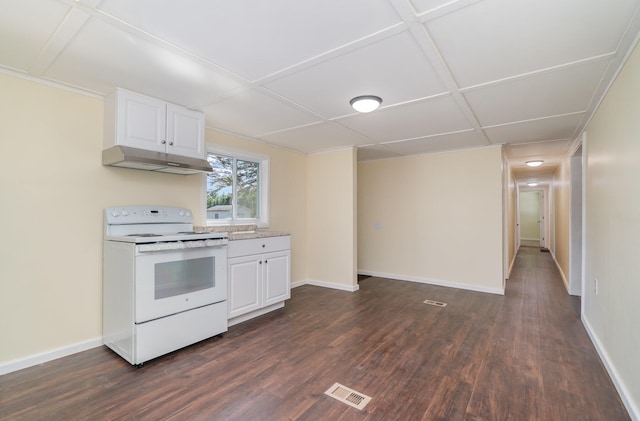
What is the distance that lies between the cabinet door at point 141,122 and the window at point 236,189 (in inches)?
38.7

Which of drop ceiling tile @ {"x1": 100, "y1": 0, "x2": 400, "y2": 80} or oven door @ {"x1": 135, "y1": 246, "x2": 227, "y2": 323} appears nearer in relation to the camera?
drop ceiling tile @ {"x1": 100, "y1": 0, "x2": 400, "y2": 80}

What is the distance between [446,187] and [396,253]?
1533 millimetres

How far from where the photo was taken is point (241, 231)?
4.11 m

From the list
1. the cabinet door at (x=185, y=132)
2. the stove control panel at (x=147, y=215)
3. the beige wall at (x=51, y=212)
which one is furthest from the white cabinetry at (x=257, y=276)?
the beige wall at (x=51, y=212)

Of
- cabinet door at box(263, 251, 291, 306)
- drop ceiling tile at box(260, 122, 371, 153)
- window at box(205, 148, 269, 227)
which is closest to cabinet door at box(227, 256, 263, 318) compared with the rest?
cabinet door at box(263, 251, 291, 306)

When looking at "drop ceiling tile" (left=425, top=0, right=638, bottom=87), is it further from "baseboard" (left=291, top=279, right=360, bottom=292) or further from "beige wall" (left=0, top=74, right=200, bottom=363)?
"baseboard" (left=291, top=279, right=360, bottom=292)

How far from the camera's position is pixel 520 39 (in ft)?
6.03

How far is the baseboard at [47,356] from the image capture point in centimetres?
229

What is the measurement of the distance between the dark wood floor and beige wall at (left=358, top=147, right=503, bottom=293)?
139 centimetres

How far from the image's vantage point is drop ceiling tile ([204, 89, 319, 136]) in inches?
112

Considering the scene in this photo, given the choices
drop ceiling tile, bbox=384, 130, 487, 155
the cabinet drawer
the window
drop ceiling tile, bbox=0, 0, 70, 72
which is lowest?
the cabinet drawer

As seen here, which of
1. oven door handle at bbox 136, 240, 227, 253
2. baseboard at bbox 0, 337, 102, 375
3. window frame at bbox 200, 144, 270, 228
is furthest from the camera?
window frame at bbox 200, 144, 270, 228

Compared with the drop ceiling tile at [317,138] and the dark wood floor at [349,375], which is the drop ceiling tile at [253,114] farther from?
the dark wood floor at [349,375]

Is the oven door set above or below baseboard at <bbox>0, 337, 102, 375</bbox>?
above
